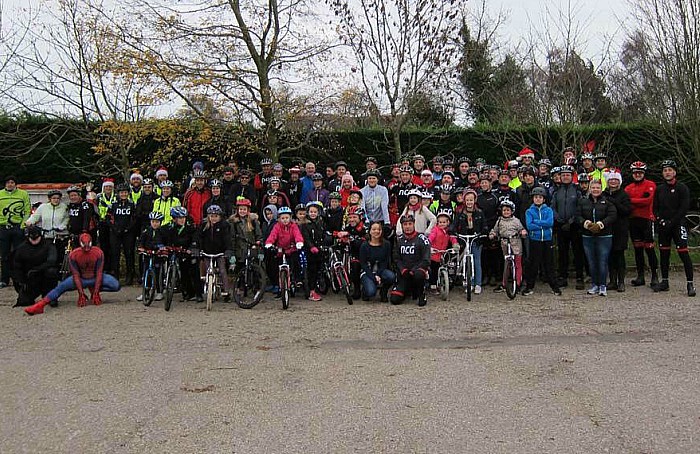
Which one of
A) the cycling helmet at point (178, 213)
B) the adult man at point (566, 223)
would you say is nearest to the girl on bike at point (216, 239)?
the cycling helmet at point (178, 213)

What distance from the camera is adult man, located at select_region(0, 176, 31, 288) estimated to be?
44.2 feet

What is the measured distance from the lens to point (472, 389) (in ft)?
20.1

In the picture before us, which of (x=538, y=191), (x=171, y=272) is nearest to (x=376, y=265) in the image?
(x=538, y=191)

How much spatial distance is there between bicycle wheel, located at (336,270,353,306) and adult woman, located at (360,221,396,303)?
0.92ft

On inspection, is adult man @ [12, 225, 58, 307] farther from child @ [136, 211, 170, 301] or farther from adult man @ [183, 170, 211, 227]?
adult man @ [183, 170, 211, 227]

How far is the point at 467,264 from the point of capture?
11.4 m

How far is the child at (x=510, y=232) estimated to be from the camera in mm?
11336

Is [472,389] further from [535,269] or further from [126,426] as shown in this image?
[535,269]

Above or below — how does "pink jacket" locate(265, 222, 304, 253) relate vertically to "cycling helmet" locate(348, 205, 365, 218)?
below

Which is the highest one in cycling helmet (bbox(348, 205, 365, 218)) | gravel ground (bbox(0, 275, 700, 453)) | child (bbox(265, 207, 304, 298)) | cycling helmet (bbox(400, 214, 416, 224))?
cycling helmet (bbox(348, 205, 365, 218))

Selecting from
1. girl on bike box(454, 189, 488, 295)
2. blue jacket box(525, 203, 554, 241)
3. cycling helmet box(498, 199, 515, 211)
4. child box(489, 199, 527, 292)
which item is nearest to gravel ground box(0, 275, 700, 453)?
child box(489, 199, 527, 292)

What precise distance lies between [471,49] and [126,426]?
13543 millimetres

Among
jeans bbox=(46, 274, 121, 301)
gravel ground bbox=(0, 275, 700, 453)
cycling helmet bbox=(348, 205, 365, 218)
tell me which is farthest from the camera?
cycling helmet bbox=(348, 205, 365, 218)

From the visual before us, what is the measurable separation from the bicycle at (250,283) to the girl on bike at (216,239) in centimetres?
29
